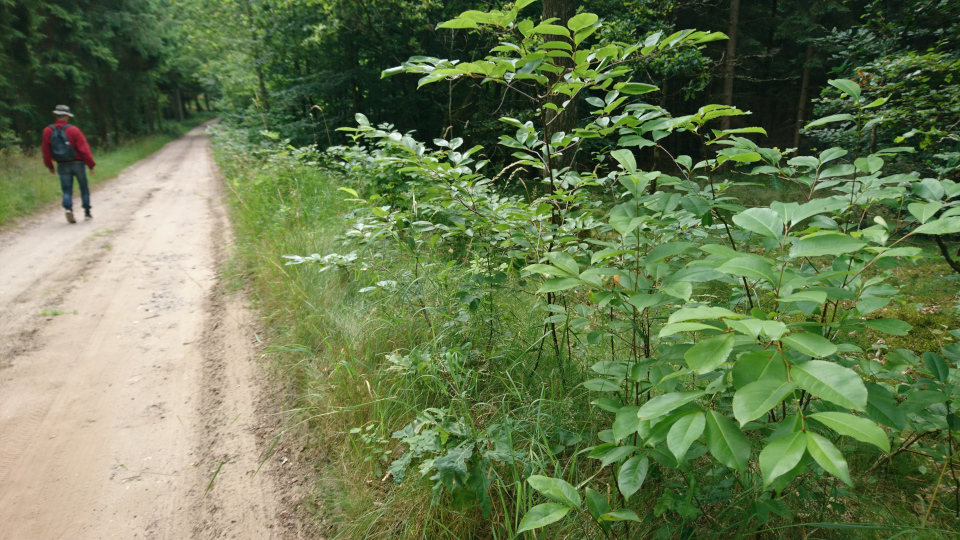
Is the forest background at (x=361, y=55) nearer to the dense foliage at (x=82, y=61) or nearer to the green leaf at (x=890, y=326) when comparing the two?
the dense foliage at (x=82, y=61)

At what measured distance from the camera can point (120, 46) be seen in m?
19.6

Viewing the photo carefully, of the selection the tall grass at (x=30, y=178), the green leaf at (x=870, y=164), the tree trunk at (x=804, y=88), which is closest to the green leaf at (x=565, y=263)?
the green leaf at (x=870, y=164)

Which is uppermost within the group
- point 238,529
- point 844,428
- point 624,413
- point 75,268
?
point 844,428

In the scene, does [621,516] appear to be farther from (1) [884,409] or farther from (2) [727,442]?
(1) [884,409]

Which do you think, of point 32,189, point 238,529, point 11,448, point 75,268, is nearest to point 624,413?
point 238,529

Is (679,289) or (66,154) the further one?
(66,154)

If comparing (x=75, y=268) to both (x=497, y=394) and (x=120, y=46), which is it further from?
(x=120, y=46)

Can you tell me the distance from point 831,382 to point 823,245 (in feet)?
1.27

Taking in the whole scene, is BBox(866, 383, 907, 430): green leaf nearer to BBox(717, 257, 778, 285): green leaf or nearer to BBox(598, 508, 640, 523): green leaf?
BBox(717, 257, 778, 285): green leaf

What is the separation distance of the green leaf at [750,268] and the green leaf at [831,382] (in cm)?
22

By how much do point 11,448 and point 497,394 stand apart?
306 cm

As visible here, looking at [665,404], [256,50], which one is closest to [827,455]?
[665,404]

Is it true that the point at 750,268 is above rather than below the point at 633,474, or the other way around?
above

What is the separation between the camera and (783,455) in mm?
894
